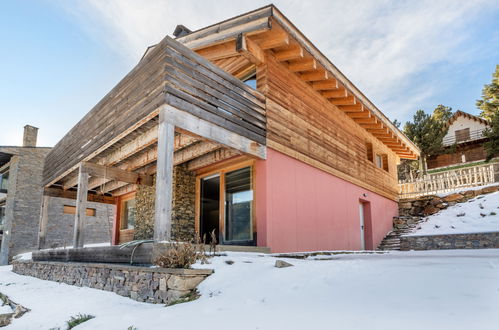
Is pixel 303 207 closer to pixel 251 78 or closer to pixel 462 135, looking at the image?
pixel 251 78

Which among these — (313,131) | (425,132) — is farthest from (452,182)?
(313,131)

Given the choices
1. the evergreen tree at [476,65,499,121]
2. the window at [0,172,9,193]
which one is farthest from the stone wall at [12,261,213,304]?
the evergreen tree at [476,65,499,121]

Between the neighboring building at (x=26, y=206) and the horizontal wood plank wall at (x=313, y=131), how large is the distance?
1425 centimetres

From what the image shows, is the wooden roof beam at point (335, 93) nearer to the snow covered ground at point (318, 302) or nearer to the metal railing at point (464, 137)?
the snow covered ground at point (318, 302)

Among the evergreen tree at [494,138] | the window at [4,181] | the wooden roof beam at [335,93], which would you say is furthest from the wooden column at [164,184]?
the evergreen tree at [494,138]

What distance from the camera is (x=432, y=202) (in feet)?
47.5

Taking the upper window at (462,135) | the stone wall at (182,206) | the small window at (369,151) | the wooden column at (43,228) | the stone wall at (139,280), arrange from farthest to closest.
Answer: the upper window at (462,135)
the small window at (369,151)
the wooden column at (43,228)
the stone wall at (182,206)
the stone wall at (139,280)

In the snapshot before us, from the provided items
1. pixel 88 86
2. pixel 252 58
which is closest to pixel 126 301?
pixel 252 58

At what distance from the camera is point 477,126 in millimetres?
30859

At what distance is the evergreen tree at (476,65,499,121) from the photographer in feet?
88.3

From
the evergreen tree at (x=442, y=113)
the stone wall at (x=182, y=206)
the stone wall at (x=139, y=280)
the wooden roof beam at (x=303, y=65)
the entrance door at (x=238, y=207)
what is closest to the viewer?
the stone wall at (x=139, y=280)

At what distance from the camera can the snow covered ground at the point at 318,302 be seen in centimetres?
281

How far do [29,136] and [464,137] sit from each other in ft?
114

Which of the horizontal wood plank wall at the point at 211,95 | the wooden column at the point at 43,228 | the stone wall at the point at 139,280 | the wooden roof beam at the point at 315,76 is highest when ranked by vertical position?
the wooden roof beam at the point at 315,76
